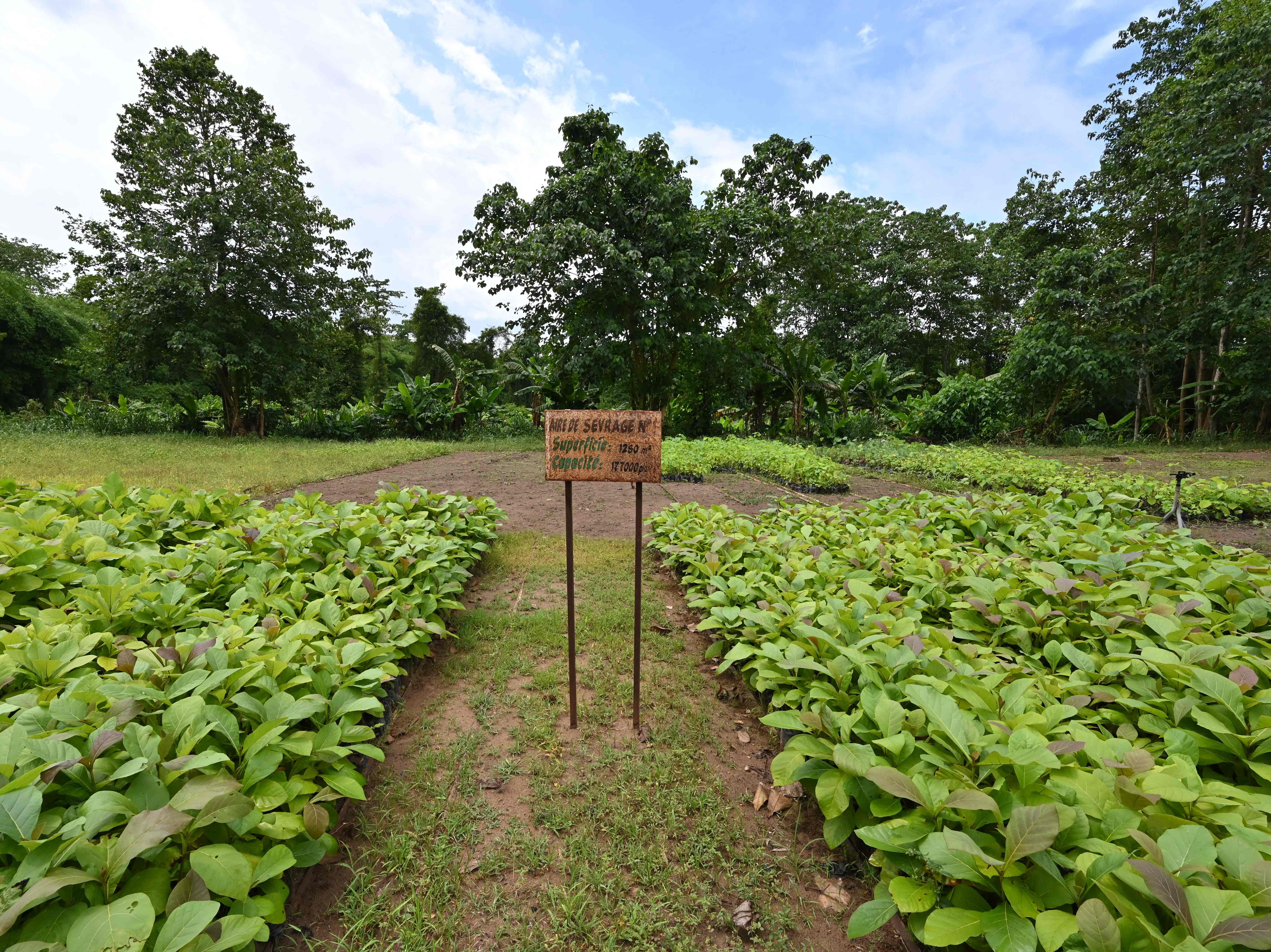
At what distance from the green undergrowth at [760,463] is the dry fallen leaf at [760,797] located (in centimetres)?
641

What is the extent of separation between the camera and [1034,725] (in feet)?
5.61

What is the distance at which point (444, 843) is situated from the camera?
1929mm

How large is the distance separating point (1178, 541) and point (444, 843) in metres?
4.47

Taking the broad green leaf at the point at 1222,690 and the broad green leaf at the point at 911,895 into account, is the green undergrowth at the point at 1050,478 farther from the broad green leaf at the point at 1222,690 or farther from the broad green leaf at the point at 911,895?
the broad green leaf at the point at 911,895

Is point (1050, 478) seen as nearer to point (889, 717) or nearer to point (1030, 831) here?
point (889, 717)

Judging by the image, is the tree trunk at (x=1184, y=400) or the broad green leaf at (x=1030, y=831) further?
the tree trunk at (x=1184, y=400)

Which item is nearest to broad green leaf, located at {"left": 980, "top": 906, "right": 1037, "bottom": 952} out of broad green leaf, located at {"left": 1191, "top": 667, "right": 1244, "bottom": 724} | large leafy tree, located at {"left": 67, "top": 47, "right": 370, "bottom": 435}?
broad green leaf, located at {"left": 1191, "top": 667, "right": 1244, "bottom": 724}

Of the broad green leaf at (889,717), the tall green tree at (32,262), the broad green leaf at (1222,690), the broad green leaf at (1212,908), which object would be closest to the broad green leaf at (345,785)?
the broad green leaf at (889,717)

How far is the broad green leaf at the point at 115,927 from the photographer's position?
1.10m

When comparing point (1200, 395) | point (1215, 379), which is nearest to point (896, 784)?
point (1200, 395)

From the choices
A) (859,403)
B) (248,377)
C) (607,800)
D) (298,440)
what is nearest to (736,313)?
(859,403)

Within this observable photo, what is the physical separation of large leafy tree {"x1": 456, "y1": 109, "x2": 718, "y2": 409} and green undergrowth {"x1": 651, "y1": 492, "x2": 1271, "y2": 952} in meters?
11.7

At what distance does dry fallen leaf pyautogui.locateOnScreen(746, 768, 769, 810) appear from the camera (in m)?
2.17

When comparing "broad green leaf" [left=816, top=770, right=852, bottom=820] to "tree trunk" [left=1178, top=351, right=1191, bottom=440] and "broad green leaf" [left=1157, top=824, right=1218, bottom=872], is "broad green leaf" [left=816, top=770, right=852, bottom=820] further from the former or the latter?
"tree trunk" [left=1178, top=351, right=1191, bottom=440]
